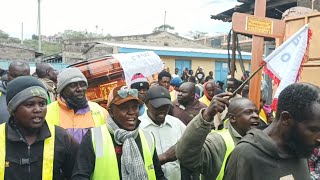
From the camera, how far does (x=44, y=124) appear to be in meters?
2.86

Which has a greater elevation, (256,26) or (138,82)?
(256,26)

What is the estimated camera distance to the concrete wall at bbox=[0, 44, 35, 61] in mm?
22266

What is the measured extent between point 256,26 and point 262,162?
11.0ft

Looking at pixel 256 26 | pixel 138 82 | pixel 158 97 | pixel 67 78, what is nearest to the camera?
pixel 67 78

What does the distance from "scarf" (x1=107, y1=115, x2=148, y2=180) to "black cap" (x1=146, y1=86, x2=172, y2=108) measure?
106 cm

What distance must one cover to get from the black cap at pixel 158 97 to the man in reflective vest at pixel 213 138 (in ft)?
2.73

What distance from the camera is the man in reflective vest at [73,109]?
143 inches

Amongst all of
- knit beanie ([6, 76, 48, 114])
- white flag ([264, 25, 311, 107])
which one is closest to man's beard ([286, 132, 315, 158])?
knit beanie ([6, 76, 48, 114])

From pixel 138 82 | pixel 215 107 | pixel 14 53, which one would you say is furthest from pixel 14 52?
pixel 215 107

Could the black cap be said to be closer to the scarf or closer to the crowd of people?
the crowd of people

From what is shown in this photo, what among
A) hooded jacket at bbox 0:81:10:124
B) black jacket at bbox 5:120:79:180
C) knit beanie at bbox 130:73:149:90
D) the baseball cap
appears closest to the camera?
black jacket at bbox 5:120:79:180

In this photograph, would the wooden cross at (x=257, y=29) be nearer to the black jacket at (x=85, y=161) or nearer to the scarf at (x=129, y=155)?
the scarf at (x=129, y=155)

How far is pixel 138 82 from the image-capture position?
516cm

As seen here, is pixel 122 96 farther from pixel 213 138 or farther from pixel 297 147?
pixel 297 147
